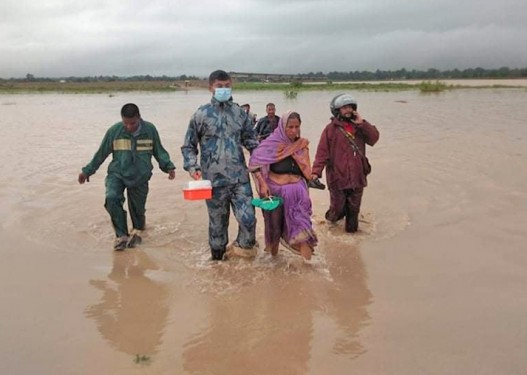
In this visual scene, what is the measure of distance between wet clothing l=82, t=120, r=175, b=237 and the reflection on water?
1.92 ft

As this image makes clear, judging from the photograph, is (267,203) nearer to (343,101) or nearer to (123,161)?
(343,101)

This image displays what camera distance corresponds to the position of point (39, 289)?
14.5 feet

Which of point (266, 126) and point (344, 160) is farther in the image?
point (266, 126)

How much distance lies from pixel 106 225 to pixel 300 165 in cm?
291

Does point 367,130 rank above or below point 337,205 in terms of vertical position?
above

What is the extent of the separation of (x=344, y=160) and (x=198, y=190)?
195 cm

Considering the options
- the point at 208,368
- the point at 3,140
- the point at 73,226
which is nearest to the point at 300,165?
the point at 208,368

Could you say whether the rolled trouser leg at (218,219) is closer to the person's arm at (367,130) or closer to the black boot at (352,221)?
the black boot at (352,221)

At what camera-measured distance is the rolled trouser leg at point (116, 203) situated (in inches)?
212

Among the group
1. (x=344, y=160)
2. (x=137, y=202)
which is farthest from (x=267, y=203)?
(x=137, y=202)

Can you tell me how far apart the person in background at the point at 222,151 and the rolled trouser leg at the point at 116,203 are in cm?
108

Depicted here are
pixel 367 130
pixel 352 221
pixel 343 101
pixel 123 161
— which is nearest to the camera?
pixel 123 161

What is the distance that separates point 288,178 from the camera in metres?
4.84

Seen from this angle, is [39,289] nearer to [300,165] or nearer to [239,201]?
[239,201]
